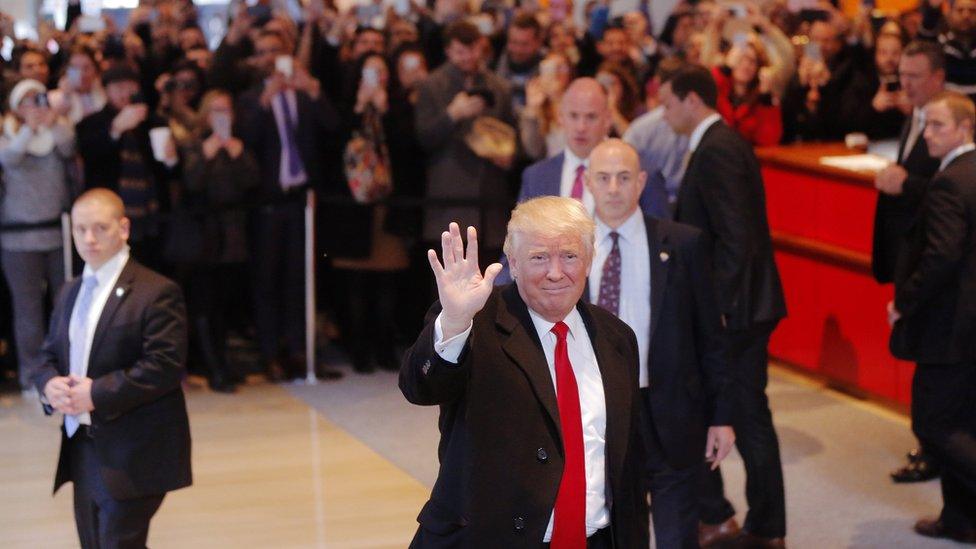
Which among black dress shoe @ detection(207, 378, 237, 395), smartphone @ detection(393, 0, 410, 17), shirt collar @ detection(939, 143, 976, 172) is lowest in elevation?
black dress shoe @ detection(207, 378, 237, 395)

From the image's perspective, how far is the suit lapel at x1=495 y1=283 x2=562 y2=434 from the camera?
11.4ft

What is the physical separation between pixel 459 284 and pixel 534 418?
419mm

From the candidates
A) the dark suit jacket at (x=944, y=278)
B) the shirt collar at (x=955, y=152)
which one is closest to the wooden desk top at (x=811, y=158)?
the shirt collar at (x=955, y=152)

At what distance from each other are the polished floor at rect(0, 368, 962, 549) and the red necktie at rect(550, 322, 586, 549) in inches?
115

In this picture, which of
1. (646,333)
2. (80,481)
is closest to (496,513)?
(646,333)

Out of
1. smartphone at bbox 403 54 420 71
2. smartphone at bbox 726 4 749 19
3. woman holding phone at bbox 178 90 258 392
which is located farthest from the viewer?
smartphone at bbox 726 4 749 19

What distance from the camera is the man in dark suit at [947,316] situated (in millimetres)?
6055

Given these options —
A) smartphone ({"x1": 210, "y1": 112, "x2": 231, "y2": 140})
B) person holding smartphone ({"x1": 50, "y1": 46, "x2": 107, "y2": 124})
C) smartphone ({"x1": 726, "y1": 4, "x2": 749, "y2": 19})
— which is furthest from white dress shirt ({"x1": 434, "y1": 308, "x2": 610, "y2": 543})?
smartphone ({"x1": 726, "y1": 4, "x2": 749, "y2": 19})

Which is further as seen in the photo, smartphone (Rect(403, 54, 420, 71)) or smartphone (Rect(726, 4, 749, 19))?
smartphone (Rect(726, 4, 749, 19))

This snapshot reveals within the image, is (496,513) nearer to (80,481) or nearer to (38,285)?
(80,481)

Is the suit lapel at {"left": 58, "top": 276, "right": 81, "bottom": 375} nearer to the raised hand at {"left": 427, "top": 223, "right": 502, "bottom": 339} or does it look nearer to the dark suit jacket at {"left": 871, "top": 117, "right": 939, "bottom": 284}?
the raised hand at {"left": 427, "top": 223, "right": 502, "bottom": 339}

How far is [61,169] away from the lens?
8.47 metres

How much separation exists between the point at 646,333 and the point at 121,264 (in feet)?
6.28

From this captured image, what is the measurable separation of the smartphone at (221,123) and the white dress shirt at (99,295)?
3.30 meters
